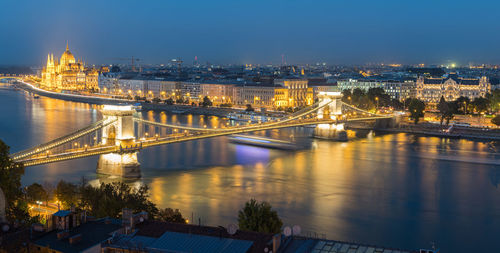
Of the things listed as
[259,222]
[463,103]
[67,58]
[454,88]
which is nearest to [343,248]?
[259,222]

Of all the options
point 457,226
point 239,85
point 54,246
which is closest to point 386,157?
point 457,226

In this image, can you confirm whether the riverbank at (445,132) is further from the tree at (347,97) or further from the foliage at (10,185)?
the foliage at (10,185)

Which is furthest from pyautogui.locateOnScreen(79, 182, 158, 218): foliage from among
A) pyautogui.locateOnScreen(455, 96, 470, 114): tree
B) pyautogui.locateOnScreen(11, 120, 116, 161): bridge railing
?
pyautogui.locateOnScreen(455, 96, 470, 114): tree

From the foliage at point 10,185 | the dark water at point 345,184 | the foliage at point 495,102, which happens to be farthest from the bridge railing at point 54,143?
the foliage at point 495,102

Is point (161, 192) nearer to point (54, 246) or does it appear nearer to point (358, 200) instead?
point (358, 200)

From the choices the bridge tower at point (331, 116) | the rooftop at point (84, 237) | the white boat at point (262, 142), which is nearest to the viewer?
the rooftop at point (84, 237)

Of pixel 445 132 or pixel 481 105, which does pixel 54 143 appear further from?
pixel 481 105

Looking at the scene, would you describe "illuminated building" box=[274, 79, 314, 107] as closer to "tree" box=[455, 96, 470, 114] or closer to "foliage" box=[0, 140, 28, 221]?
"tree" box=[455, 96, 470, 114]
